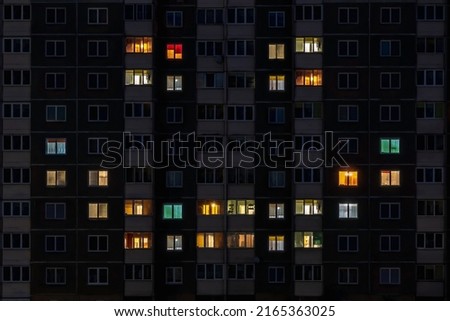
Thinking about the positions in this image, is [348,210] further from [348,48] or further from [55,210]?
[55,210]

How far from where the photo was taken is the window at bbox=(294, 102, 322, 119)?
51812mm

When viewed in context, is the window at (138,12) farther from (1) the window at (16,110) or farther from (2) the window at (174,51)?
(1) the window at (16,110)

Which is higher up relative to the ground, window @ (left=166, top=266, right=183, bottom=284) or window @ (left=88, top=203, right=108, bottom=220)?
window @ (left=88, top=203, right=108, bottom=220)

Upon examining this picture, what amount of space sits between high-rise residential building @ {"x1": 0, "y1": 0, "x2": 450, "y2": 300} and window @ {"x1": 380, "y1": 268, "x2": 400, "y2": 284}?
4.2 inches

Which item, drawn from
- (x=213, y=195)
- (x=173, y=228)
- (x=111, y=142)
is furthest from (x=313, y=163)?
(x=111, y=142)

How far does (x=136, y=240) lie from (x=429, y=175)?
879 inches

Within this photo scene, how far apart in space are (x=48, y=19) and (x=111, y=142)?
10.3m

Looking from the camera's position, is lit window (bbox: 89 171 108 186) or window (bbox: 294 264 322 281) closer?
window (bbox: 294 264 322 281)

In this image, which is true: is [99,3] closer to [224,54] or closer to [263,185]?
[224,54]

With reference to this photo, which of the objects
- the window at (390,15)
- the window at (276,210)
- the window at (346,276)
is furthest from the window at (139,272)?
the window at (390,15)

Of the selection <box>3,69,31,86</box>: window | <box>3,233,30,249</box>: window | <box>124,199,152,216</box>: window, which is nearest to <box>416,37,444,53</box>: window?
<box>124,199,152,216</box>: window

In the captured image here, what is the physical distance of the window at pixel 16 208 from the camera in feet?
171

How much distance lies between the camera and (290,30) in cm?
5231

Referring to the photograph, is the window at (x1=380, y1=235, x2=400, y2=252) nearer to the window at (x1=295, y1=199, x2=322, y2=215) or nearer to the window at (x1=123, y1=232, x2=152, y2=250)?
the window at (x1=295, y1=199, x2=322, y2=215)
